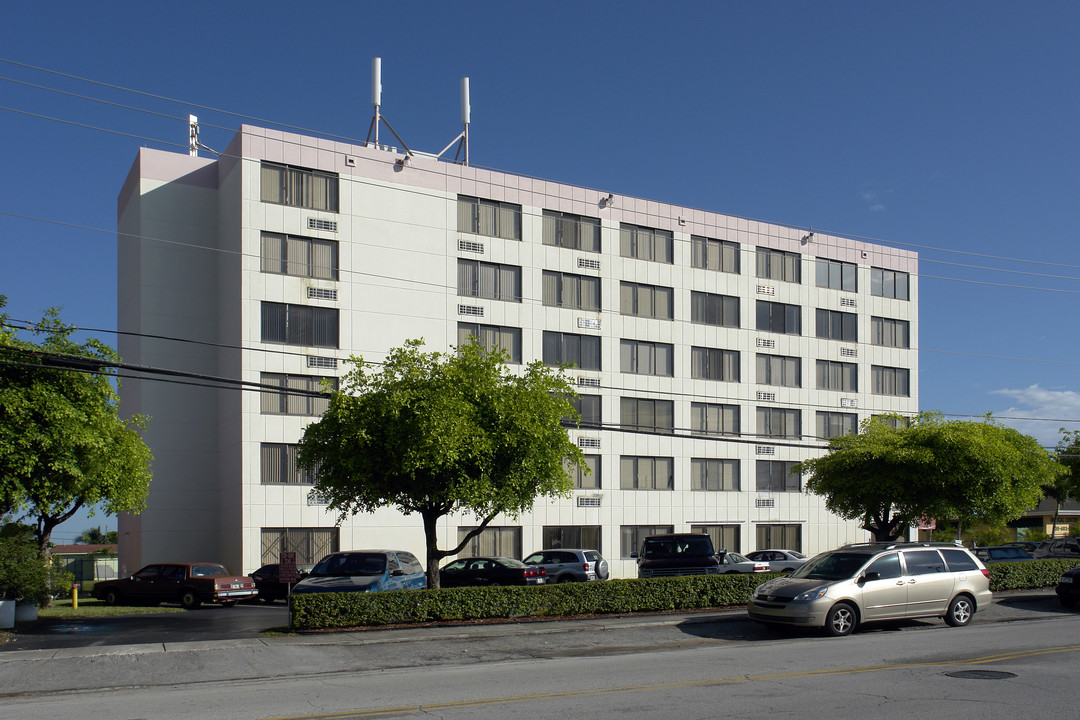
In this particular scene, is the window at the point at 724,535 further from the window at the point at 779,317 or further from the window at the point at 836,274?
the window at the point at 836,274

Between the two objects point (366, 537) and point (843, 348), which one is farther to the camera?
point (843, 348)

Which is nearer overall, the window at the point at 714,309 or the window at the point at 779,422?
the window at the point at 714,309

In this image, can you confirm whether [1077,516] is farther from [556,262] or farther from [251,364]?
[251,364]

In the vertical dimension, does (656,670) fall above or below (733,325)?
below

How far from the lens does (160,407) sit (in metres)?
41.9

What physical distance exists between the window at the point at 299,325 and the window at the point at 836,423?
2770 centimetres

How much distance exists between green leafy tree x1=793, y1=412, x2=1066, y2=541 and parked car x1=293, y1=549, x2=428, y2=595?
17.3 meters

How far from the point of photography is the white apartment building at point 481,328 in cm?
3903

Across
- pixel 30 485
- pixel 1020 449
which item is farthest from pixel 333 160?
pixel 1020 449

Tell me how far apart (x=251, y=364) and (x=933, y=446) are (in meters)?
26.3

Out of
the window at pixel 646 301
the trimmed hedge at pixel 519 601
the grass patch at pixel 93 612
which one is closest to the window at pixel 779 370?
the window at pixel 646 301

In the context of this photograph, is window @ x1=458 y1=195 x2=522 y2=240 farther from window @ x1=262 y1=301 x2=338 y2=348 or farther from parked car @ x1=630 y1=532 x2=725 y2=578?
parked car @ x1=630 y1=532 x2=725 y2=578

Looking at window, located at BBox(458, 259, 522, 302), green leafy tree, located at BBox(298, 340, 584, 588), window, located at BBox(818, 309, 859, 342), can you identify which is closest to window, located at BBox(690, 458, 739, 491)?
window, located at BBox(818, 309, 859, 342)

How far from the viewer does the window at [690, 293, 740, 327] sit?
1932 inches
